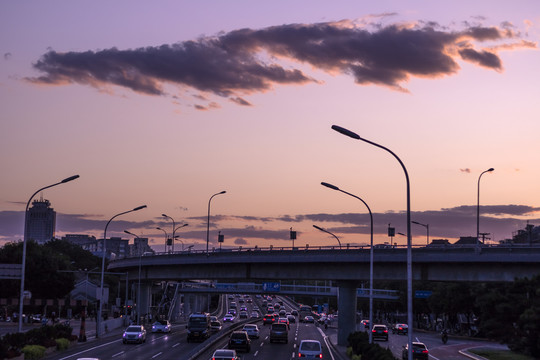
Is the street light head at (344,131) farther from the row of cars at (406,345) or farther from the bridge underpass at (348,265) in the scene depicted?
the bridge underpass at (348,265)

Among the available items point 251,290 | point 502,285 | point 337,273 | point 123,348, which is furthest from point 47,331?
point 251,290

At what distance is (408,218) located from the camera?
111 feet

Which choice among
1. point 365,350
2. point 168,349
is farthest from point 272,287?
point 365,350

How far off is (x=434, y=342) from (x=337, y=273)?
26880mm

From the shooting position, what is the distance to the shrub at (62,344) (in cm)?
6031

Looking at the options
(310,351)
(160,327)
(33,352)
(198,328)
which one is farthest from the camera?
(160,327)

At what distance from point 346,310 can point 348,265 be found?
503 cm

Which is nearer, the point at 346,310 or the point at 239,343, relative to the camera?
the point at 239,343

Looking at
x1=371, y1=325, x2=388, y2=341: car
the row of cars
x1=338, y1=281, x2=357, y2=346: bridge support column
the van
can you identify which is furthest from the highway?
x1=371, y1=325, x2=388, y2=341: car

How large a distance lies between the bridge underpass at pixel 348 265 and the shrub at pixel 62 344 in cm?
2588

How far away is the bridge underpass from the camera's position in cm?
6319

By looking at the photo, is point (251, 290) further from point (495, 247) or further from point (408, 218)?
point (408, 218)

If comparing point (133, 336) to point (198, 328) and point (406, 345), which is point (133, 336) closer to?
point (198, 328)

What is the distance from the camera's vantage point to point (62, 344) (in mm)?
60938
